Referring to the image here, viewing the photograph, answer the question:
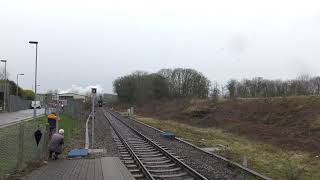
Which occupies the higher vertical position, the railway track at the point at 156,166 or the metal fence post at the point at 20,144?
the metal fence post at the point at 20,144

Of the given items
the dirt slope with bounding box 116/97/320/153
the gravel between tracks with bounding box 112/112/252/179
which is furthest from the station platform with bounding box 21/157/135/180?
the dirt slope with bounding box 116/97/320/153

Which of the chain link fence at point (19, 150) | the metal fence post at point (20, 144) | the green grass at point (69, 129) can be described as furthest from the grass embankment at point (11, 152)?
the green grass at point (69, 129)

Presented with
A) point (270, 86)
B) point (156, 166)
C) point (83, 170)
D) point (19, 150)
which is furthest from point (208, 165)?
point (270, 86)

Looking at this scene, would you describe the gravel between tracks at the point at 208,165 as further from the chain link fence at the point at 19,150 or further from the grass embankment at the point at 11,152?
the grass embankment at the point at 11,152

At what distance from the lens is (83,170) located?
15906mm

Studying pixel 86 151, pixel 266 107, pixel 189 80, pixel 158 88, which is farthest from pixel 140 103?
pixel 86 151

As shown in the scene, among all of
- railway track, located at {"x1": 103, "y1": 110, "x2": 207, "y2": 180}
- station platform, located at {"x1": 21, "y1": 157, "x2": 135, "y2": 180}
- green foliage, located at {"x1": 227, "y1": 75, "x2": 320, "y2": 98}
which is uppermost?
green foliage, located at {"x1": 227, "y1": 75, "x2": 320, "y2": 98}

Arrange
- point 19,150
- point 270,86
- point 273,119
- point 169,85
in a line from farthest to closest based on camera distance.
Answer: point 169,85, point 270,86, point 273,119, point 19,150

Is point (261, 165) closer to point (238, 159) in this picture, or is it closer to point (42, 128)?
point (238, 159)

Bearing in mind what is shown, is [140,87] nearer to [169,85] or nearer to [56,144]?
[169,85]

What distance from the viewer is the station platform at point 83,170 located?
46.7 ft

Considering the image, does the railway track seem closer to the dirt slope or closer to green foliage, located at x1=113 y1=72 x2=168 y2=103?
the dirt slope

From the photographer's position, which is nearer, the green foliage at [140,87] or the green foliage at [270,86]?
the green foliage at [270,86]

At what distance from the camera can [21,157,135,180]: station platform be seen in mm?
14227
